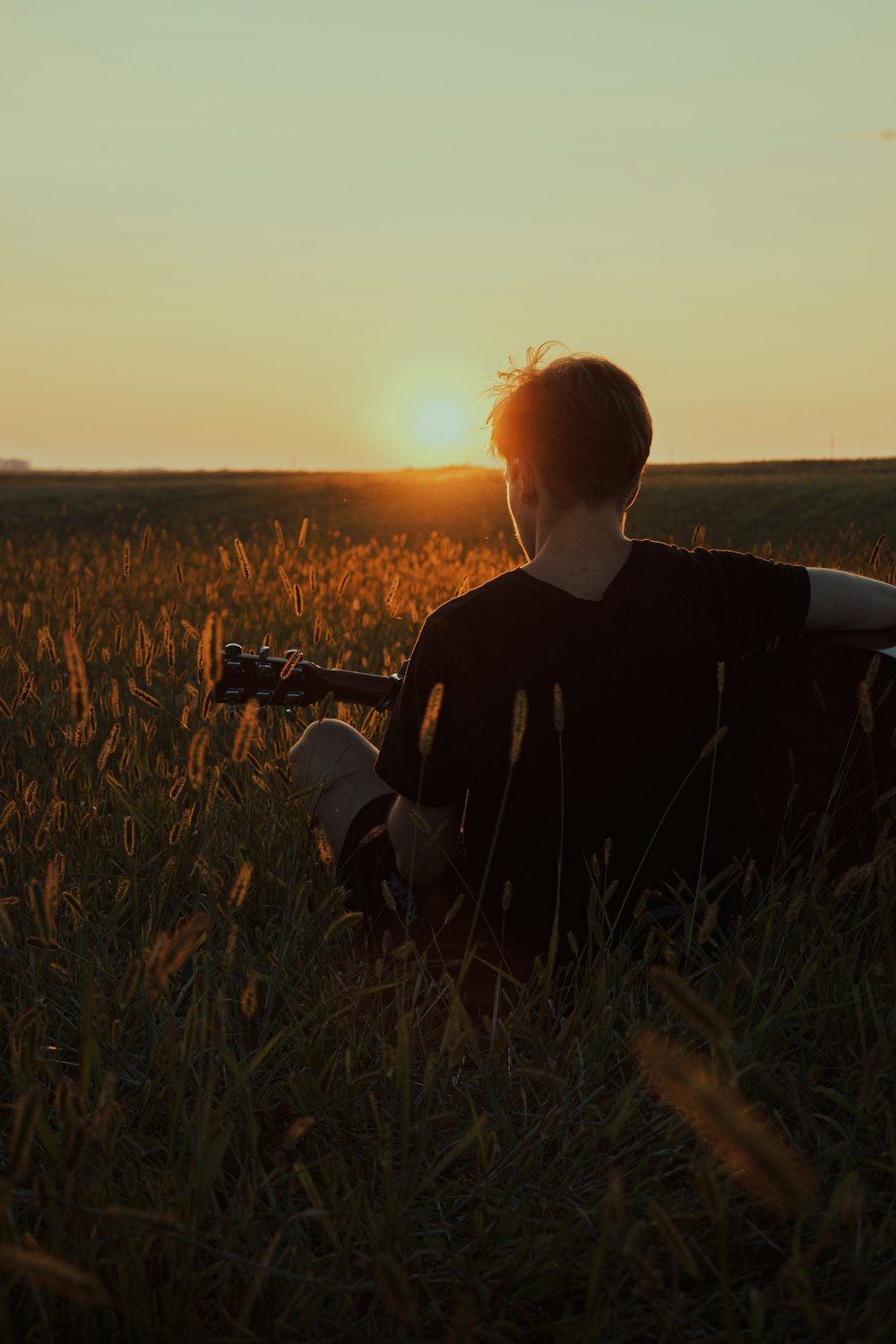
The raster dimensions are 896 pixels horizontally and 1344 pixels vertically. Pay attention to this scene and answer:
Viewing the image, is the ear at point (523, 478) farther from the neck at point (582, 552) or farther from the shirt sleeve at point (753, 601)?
the shirt sleeve at point (753, 601)

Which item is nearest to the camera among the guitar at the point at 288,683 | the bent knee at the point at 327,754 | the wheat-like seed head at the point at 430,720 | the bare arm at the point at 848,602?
the wheat-like seed head at the point at 430,720

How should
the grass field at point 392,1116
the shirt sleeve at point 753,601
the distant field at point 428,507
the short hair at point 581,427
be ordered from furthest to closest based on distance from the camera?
1. the distant field at point 428,507
2. the shirt sleeve at point 753,601
3. the short hair at point 581,427
4. the grass field at point 392,1116

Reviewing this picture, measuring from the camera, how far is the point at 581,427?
93.9 inches

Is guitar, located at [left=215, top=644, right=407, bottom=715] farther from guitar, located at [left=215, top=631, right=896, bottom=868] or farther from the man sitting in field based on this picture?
the man sitting in field

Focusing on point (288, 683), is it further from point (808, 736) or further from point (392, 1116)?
point (808, 736)

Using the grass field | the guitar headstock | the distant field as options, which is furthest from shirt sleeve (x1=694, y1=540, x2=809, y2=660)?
the distant field

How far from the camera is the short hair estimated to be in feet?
→ 7.85

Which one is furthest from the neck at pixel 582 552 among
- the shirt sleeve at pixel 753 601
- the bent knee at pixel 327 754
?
the bent knee at pixel 327 754

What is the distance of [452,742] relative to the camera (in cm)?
247

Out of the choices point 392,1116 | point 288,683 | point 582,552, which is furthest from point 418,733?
point 392,1116

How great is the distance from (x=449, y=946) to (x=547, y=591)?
2.95ft

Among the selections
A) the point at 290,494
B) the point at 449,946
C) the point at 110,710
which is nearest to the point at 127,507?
the point at 290,494

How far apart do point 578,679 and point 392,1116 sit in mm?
960

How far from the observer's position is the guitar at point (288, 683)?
281 centimetres
